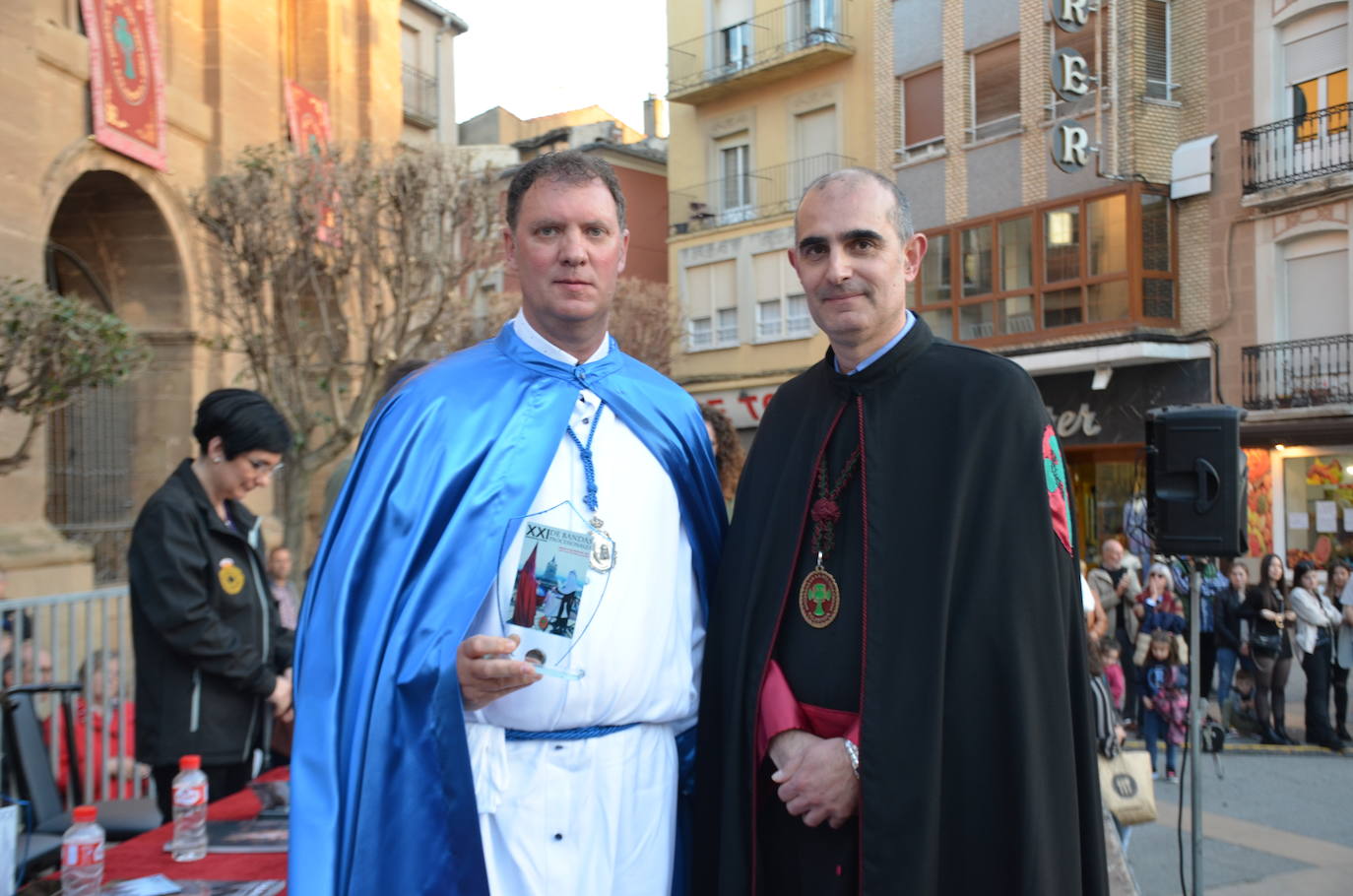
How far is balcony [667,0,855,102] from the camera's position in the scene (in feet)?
76.6

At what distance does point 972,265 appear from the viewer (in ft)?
67.1

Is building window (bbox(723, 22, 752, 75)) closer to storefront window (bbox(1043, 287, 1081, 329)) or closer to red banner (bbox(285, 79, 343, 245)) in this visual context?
storefront window (bbox(1043, 287, 1081, 329))

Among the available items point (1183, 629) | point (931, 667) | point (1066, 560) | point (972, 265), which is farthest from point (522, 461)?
point (972, 265)

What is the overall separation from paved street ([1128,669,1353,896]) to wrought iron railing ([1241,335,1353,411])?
23.5 feet

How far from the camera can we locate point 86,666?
562cm

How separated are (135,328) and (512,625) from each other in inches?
496

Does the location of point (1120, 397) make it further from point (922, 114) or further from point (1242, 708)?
point (1242, 708)

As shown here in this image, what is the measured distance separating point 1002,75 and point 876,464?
1937cm

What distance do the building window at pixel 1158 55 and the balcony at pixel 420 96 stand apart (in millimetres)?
13104

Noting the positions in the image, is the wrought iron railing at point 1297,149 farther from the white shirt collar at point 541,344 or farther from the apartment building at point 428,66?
the white shirt collar at point 541,344

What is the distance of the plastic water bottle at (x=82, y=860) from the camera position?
2.80m

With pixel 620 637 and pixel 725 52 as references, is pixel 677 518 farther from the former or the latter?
pixel 725 52

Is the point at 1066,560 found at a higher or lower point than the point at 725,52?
lower

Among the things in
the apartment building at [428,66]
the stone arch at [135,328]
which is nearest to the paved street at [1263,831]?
the stone arch at [135,328]
